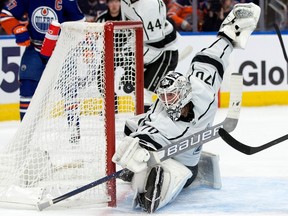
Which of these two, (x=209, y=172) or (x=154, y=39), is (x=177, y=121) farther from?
(x=154, y=39)

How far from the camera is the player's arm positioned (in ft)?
17.0

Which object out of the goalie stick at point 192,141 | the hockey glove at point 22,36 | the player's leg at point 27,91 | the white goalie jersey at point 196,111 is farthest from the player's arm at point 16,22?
the goalie stick at point 192,141

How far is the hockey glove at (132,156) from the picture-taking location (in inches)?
Result: 145

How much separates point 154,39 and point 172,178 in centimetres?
130

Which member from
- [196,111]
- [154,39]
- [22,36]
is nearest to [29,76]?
[22,36]

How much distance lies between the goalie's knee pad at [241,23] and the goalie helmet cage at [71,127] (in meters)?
0.41

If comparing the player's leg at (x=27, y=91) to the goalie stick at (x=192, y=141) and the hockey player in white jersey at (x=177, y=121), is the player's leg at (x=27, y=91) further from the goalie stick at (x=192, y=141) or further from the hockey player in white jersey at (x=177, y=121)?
the goalie stick at (x=192, y=141)

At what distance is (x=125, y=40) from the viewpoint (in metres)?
4.35

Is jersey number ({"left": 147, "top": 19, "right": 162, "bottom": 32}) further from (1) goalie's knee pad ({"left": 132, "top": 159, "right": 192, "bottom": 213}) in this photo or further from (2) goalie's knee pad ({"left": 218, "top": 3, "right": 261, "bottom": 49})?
(1) goalie's knee pad ({"left": 132, "top": 159, "right": 192, "bottom": 213})

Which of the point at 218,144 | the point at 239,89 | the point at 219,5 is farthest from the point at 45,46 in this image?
the point at 219,5

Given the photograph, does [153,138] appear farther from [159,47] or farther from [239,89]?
[159,47]

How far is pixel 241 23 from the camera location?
408cm

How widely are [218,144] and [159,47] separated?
3.55 feet

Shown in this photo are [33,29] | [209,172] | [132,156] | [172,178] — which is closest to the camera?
[132,156]
